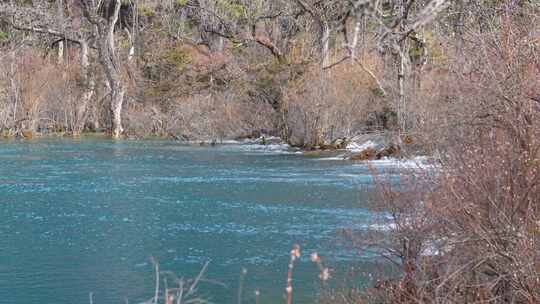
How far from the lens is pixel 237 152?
44281mm

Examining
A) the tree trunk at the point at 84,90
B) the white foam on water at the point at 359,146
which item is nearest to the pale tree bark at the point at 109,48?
the tree trunk at the point at 84,90

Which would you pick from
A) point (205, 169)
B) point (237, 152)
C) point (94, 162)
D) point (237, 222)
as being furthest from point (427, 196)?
point (237, 152)

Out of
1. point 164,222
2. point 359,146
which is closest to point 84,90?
point 359,146

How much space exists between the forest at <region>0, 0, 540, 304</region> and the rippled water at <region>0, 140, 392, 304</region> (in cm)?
232

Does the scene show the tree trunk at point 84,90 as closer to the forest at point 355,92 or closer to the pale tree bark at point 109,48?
the forest at point 355,92

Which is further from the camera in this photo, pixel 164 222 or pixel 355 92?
pixel 355 92

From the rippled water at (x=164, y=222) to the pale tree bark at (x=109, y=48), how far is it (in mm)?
24488

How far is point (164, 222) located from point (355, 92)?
982 inches

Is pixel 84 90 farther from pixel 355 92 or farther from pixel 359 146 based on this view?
pixel 359 146

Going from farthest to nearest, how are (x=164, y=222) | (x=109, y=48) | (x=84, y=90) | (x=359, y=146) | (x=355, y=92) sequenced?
(x=84, y=90) < (x=109, y=48) < (x=355, y=92) < (x=359, y=146) < (x=164, y=222)

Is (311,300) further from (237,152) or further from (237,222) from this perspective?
(237,152)

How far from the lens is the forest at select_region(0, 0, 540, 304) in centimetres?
1024

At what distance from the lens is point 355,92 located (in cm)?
4466

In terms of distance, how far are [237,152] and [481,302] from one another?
35.0m
